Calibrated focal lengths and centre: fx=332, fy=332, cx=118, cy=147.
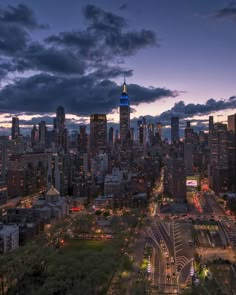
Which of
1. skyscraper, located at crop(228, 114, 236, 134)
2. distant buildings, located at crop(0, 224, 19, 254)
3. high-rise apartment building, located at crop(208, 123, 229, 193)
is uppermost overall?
skyscraper, located at crop(228, 114, 236, 134)

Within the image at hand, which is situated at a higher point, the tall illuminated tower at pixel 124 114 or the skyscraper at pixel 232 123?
the tall illuminated tower at pixel 124 114

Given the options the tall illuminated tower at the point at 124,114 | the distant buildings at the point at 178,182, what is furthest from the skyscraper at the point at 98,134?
the distant buildings at the point at 178,182

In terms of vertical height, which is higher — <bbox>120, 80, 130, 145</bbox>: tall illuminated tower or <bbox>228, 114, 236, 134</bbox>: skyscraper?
<bbox>120, 80, 130, 145</bbox>: tall illuminated tower

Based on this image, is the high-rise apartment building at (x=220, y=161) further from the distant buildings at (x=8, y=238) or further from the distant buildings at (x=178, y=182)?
the distant buildings at (x=8, y=238)

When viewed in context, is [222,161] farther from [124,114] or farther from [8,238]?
[124,114]

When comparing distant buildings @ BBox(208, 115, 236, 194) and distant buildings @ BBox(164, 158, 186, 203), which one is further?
distant buildings @ BBox(208, 115, 236, 194)

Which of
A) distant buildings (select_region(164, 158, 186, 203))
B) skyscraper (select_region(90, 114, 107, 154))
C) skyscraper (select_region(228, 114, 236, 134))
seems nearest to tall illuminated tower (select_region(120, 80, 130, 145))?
skyscraper (select_region(90, 114, 107, 154))

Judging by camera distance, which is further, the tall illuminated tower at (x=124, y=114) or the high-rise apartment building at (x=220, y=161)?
the tall illuminated tower at (x=124, y=114)

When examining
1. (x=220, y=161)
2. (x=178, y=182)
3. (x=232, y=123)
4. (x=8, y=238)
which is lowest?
(x=8, y=238)

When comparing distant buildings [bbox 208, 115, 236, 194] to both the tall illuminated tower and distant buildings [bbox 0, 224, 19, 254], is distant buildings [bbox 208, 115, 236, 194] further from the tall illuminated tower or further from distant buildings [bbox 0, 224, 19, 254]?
the tall illuminated tower

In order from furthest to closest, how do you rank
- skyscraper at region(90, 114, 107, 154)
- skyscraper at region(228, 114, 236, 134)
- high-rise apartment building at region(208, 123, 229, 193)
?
skyscraper at region(90, 114, 107, 154), skyscraper at region(228, 114, 236, 134), high-rise apartment building at region(208, 123, 229, 193)

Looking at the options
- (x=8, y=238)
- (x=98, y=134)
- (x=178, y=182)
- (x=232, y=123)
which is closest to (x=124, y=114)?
(x=98, y=134)
